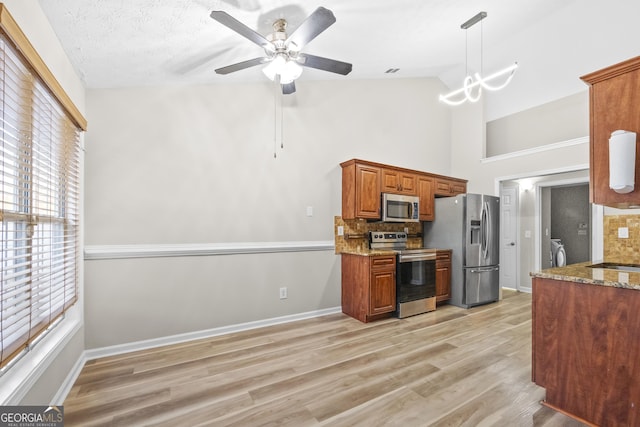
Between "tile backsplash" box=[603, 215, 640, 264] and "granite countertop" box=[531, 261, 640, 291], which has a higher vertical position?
"tile backsplash" box=[603, 215, 640, 264]

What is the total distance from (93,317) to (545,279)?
11.7 ft

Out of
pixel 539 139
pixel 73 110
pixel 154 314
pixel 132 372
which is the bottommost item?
pixel 132 372

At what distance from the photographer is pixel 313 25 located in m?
1.97

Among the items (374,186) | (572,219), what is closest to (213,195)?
(374,186)

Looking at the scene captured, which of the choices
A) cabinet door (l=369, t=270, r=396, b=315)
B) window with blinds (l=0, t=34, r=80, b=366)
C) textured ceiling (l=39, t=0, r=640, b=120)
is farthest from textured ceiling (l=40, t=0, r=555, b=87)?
cabinet door (l=369, t=270, r=396, b=315)

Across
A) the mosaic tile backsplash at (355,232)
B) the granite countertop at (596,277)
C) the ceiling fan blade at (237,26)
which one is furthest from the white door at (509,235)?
the ceiling fan blade at (237,26)

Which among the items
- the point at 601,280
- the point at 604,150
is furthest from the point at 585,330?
the point at 604,150

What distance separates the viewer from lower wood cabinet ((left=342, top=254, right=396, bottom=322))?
3521 mm

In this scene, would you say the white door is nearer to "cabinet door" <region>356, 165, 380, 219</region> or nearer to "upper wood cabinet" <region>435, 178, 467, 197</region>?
"upper wood cabinet" <region>435, 178, 467, 197</region>

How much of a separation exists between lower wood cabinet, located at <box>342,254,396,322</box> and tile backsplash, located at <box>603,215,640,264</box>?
2.00m

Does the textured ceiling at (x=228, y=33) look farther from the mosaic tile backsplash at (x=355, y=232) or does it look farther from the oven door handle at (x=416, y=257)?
the oven door handle at (x=416, y=257)

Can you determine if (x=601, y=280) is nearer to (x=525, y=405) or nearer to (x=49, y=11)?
(x=525, y=405)

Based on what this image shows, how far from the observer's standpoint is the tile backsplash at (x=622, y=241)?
2.63 metres

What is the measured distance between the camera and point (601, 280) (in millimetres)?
1688
